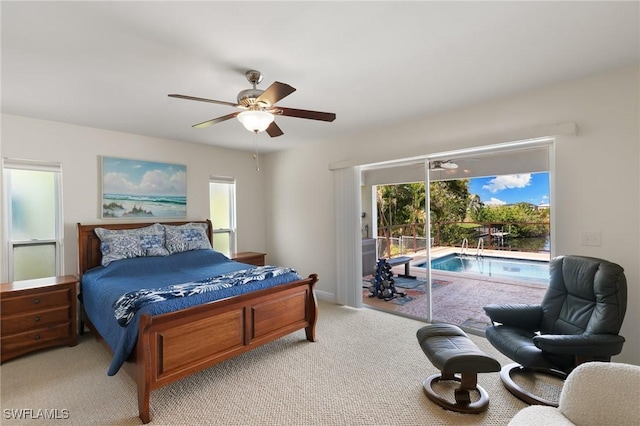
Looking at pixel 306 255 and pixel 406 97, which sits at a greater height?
pixel 406 97

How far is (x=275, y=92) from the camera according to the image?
1960 millimetres

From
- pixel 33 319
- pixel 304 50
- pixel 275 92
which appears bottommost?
pixel 33 319

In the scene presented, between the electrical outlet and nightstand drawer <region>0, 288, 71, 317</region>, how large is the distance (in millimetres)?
5003

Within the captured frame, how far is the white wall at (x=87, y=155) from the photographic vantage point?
10.9ft

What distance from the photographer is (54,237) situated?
3.58m

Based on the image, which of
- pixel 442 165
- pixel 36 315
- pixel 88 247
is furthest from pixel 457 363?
pixel 88 247

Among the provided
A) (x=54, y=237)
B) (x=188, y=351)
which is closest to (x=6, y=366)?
(x=54, y=237)

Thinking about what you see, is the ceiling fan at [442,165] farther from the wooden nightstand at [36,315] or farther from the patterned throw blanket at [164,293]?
the wooden nightstand at [36,315]

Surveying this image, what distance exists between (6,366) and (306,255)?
3.52 m

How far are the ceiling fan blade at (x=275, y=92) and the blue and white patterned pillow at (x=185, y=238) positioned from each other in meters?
2.72

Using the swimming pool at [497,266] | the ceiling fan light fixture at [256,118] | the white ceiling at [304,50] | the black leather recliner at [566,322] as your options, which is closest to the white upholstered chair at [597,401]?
the black leather recliner at [566,322]

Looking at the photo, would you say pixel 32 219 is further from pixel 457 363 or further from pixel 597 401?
pixel 597 401

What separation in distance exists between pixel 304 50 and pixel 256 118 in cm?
56

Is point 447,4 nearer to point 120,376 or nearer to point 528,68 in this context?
point 528,68
